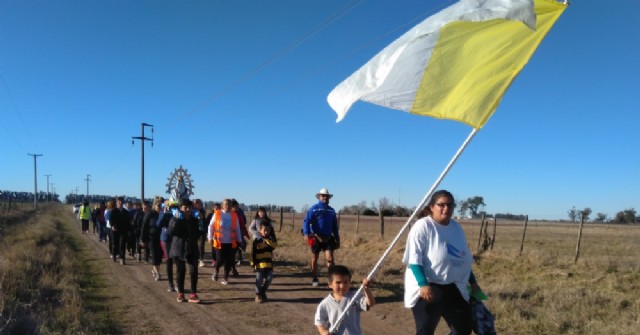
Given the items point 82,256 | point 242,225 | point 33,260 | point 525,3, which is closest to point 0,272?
point 33,260

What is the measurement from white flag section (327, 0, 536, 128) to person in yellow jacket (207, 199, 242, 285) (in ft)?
22.4

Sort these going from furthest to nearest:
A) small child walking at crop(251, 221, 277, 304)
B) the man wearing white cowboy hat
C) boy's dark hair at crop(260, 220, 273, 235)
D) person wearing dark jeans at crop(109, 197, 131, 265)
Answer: person wearing dark jeans at crop(109, 197, 131, 265)
the man wearing white cowboy hat
boy's dark hair at crop(260, 220, 273, 235)
small child walking at crop(251, 221, 277, 304)

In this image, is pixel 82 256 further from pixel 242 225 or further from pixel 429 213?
pixel 429 213

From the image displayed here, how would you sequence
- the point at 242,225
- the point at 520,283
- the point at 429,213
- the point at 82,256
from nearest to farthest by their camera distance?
the point at 429,213 < the point at 520,283 < the point at 242,225 < the point at 82,256

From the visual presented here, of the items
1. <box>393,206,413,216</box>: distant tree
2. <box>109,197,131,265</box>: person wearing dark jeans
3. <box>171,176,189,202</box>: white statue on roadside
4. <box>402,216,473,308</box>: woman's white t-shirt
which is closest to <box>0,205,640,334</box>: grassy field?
<box>109,197,131,265</box>: person wearing dark jeans

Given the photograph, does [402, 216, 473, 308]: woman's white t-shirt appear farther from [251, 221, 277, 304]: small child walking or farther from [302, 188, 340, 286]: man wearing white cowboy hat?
[302, 188, 340, 286]: man wearing white cowboy hat

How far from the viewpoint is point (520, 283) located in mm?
10438

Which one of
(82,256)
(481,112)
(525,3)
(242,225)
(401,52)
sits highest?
(525,3)

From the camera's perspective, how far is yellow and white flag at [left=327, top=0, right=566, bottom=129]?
13.2ft

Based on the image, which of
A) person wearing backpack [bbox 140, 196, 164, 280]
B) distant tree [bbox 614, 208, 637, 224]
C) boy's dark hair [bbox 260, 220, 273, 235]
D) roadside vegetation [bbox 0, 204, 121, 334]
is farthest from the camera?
distant tree [bbox 614, 208, 637, 224]

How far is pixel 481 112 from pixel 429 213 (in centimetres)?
109

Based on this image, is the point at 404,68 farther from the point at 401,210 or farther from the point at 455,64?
the point at 401,210

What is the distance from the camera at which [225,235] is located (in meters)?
10.4

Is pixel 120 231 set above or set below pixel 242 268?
above
